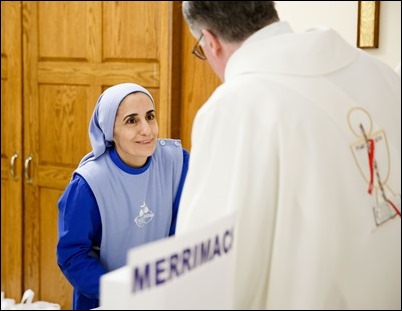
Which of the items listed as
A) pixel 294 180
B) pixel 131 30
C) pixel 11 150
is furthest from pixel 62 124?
pixel 294 180

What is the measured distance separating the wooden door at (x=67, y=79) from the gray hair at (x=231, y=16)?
211 cm

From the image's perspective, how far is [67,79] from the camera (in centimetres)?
395

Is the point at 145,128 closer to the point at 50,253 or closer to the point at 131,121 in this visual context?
the point at 131,121

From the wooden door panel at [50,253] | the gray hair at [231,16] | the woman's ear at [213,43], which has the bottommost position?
the wooden door panel at [50,253]

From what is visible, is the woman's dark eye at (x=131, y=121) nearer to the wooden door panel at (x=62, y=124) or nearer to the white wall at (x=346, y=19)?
the white wall at (x=346, y=19)

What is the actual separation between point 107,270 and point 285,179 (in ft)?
3.68

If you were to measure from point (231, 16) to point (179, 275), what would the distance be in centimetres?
56

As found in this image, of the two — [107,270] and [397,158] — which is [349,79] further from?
[107,270]

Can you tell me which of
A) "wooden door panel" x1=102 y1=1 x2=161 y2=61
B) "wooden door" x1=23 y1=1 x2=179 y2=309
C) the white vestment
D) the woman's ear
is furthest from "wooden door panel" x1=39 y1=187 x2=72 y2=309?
the white vestment

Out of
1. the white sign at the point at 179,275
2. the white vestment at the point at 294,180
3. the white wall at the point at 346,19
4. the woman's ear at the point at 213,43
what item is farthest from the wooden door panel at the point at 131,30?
the white sign at the point at 179,275

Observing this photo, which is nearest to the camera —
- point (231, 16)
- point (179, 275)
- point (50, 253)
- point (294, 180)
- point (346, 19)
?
point (179, 275)

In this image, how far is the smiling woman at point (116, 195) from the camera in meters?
2.23

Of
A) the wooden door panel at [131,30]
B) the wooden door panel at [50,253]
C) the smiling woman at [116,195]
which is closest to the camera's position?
the smiling woman at [116,195]

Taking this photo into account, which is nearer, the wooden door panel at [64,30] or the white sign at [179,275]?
the white sign at [179,275]
